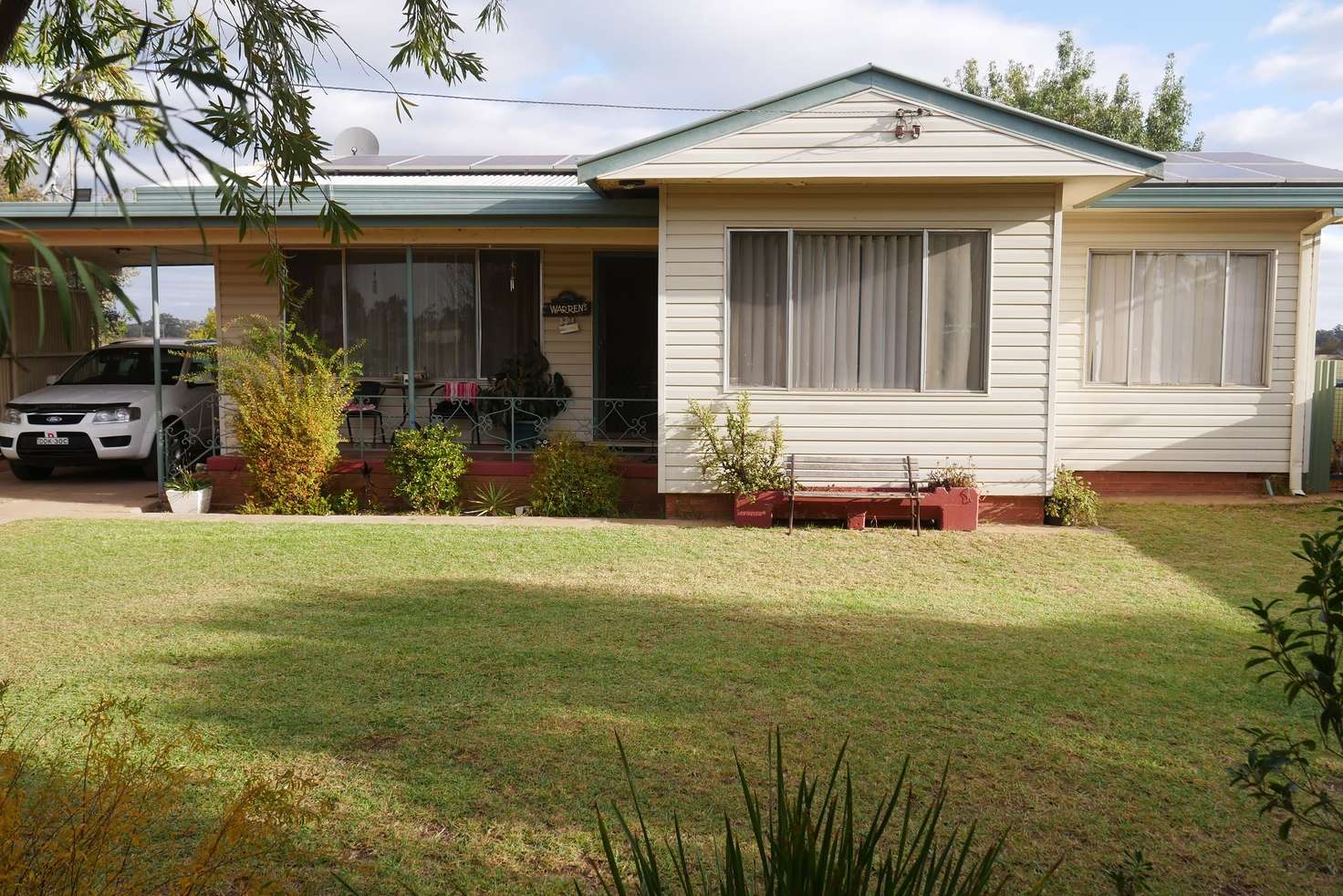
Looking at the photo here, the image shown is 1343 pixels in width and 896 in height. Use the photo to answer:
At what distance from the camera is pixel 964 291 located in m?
11.0

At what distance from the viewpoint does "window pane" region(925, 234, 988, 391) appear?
10.9 meters

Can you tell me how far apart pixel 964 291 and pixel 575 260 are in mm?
4787

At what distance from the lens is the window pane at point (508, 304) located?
13.6 m

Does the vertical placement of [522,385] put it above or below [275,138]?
below

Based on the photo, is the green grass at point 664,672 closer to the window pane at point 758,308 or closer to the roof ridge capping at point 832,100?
the window pane at point 758,308

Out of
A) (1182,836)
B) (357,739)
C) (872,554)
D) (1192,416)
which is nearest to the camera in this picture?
(1182,836)

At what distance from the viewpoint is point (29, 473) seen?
14.1 metres

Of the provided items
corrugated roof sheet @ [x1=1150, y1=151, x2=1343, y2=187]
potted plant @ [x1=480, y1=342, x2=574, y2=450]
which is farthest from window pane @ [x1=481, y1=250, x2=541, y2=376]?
Result: corrugated roof sheet @ [x1=1150, y1=151, x2=1343, y2=187]

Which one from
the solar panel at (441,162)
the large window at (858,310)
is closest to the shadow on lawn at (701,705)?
the large window at (858,310)

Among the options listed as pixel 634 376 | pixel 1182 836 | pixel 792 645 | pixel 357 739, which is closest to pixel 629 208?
pixel 634 376

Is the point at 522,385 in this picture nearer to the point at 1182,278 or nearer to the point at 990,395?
the point at 990,395

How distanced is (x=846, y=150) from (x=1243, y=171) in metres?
5.20

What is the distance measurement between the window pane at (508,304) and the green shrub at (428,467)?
2.26m

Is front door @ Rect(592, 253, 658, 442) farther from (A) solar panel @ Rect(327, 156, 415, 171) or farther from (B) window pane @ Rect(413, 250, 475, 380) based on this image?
(A) solar panel @ Rect(327, 156, 415, 171)
